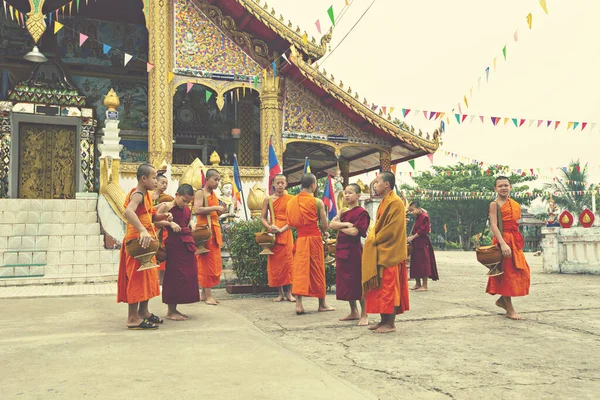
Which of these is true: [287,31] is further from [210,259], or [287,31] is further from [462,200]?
[462,200]

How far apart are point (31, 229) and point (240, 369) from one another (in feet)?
26.3

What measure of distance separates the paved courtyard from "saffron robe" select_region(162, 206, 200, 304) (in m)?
0.29

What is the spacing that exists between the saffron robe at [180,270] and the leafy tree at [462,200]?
31.8m

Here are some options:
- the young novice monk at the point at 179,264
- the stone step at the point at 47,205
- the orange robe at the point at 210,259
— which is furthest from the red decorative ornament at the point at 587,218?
the stone step at the point at 47,205

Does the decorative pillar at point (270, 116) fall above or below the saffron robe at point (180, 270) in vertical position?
above

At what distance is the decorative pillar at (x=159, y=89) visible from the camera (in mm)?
12672

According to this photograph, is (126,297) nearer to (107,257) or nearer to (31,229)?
(107,257)

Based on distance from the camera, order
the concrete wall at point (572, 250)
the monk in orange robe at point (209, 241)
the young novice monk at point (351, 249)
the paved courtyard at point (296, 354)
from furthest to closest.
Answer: the concrete wall at point (572, 250) < the monk in orange robe at point (209, 241) < the young novice monk at point (351, 249) < the paved courtyard at point (296, 354)

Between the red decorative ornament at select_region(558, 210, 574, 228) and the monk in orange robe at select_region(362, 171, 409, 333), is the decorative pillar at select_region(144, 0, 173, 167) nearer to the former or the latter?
the monk in orange robe at select_region(362, 171, 409, 333)

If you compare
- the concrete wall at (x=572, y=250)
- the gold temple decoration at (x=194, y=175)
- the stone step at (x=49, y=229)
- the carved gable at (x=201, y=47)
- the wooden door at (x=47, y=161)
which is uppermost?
the carved gable at (x=201, y=47)

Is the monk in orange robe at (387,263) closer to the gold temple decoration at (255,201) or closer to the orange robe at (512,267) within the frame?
the orange robe at (512,267)

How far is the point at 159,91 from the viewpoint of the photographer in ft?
41.6

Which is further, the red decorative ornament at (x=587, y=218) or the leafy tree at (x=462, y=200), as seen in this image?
the leafy tree at (x=462, y=200)

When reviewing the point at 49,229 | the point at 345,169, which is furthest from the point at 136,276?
the point at 345,169
